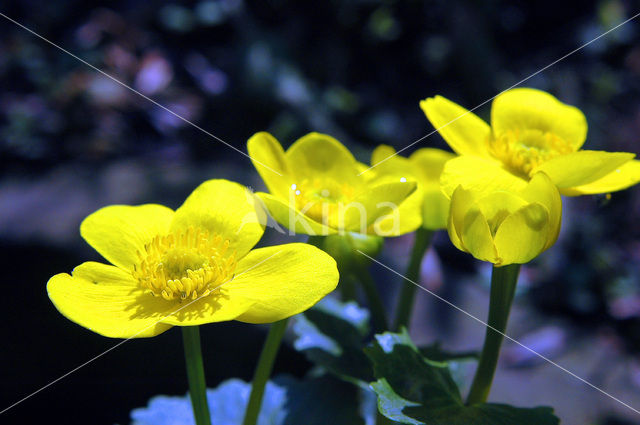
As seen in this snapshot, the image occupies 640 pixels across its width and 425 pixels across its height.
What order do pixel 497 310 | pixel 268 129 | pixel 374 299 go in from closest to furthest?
pixel 497 310 → pixel 374 299 → pixel 268 129

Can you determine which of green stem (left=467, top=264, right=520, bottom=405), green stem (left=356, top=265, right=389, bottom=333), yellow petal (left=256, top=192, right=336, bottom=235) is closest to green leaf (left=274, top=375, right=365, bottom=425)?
green stem (left=356, top=265, right=389, bottom=333)

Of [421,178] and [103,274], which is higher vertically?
[421,178]

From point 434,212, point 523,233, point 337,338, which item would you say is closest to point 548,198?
point 523,233

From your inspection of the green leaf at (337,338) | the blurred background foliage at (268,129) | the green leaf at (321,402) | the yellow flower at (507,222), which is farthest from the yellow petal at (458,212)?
the blurred background foliage at (268,129)

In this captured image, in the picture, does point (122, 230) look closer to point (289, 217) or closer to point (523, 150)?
point (289, 217)

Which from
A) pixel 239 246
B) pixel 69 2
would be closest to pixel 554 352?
pixel 239 246

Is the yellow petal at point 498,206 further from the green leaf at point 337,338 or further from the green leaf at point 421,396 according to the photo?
the green leaf at point 337,338

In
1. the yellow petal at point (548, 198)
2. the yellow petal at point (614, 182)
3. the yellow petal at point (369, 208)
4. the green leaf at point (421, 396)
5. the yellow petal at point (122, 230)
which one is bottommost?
the green leaf at point (421, 396)
